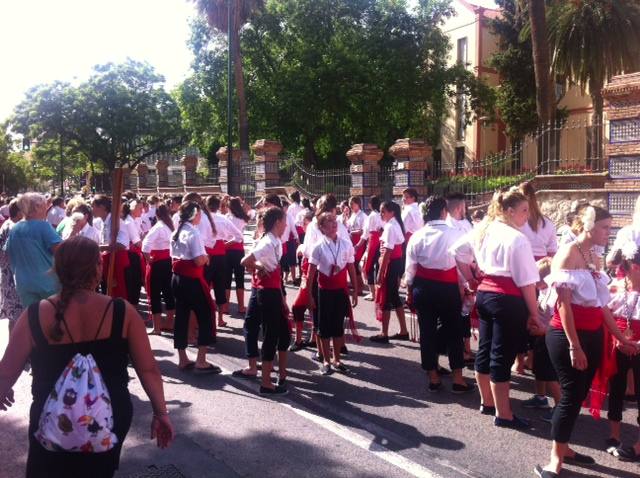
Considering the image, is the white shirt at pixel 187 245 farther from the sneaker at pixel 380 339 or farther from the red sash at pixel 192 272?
the sneaker at pixel 380 339

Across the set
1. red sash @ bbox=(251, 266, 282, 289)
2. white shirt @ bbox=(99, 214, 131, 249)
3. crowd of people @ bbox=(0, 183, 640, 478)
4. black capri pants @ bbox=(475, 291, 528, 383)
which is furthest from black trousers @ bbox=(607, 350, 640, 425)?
white shirt @ bbox=(99, 214, 131, 249)

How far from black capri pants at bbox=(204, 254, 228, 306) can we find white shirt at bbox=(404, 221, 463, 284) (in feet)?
13.3

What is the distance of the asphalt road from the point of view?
450 centimetres

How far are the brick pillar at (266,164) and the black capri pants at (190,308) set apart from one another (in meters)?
16.9

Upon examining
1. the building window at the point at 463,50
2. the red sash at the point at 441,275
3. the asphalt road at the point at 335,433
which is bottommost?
the asphalt road at the point at 335,433

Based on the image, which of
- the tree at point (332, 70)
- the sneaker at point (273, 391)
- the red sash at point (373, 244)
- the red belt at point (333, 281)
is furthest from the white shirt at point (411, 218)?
the tree at point (332, 70)

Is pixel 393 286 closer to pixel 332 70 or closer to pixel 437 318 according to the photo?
pixel 437 318

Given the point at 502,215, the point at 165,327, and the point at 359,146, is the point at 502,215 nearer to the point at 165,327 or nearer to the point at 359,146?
the point at 165,327

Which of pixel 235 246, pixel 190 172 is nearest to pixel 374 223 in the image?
Result: pixel 235 246

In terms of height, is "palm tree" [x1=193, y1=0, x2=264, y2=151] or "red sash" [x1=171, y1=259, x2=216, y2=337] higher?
"palm tree" [x1=193, y1=0, x2=264, y2=151]

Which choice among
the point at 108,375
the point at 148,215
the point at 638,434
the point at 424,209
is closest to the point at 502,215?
the point at 424,209

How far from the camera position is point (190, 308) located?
709 centimetres

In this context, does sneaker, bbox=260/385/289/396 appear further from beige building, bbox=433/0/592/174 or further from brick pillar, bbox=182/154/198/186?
beige building, bbox=433/0/592/174

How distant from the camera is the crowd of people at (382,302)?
2.94 m
